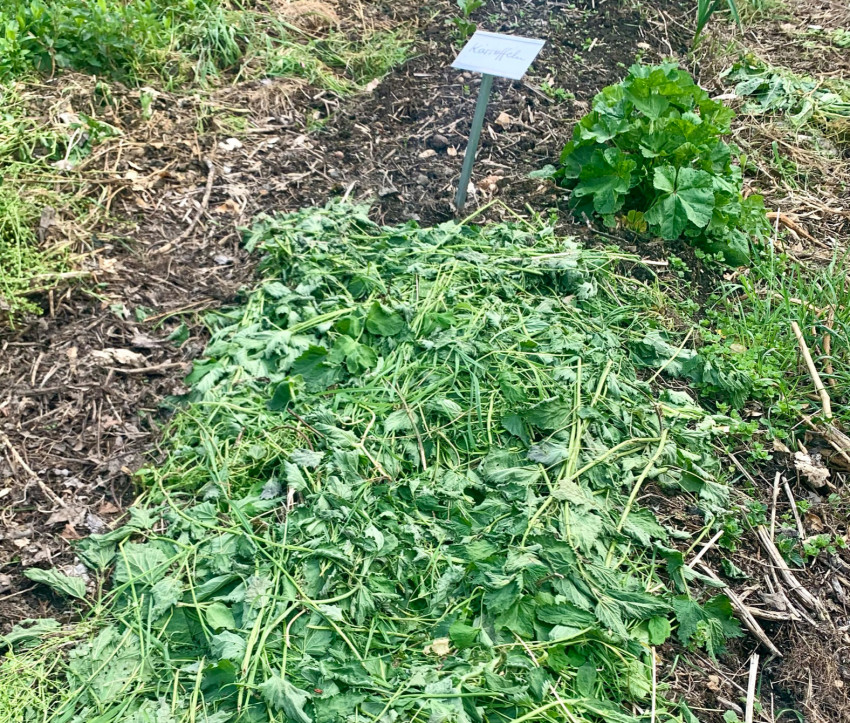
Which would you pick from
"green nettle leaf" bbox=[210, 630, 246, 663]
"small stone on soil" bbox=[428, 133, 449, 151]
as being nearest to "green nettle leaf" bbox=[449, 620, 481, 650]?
"green nettle leaf" bbox=[210, 630, 246, 663]

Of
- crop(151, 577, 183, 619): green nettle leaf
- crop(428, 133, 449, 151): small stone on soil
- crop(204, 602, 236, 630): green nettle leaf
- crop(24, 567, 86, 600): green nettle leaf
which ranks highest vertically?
crop(428, 133, 449, 151): small stone on soil

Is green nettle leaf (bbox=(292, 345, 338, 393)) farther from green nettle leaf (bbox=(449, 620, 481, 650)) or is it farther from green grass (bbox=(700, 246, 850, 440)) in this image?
green grass (bbox=(700, 246, 850, 440))

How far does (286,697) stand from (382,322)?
52.0 inches

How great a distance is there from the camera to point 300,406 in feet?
7.70

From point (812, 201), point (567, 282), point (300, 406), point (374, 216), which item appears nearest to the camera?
point (300, 406)

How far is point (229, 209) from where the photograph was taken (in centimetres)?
329

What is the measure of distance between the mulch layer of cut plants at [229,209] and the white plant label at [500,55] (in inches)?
25.2

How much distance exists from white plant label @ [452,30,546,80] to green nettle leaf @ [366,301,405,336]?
1031mm

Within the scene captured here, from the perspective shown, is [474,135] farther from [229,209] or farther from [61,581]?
[61,581]

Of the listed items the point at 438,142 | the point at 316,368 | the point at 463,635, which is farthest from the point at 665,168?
the point at 463,635

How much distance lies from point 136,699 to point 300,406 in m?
0.97

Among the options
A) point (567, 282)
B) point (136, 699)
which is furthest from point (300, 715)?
point (567, 282)

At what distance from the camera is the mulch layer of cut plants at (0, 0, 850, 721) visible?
7.00ft

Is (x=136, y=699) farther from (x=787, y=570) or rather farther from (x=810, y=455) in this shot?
(x=810, y=455)
